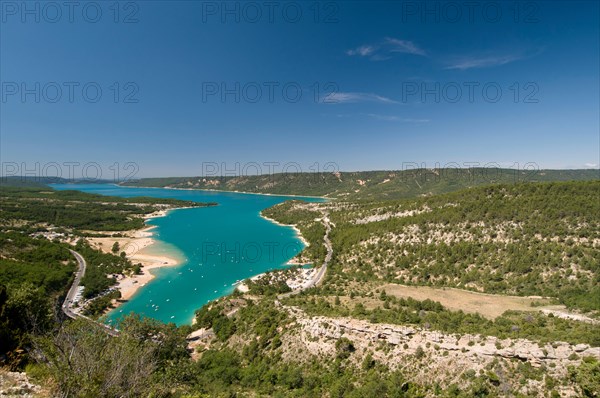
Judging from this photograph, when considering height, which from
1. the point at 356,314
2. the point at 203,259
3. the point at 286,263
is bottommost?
the point at 203,259

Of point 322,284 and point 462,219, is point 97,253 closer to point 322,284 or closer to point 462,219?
point 322,284

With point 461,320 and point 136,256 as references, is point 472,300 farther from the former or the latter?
point 136,256

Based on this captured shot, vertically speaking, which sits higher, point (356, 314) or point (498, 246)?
point (498, 246)

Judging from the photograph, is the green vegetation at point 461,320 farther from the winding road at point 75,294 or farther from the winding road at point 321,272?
the winding road at point 75,294

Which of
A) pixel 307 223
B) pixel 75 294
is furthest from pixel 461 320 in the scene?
pixel 307 223

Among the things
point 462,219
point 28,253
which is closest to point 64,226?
point 28,253

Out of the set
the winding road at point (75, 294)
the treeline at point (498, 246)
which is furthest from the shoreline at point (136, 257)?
the treeline at point (498, 246)

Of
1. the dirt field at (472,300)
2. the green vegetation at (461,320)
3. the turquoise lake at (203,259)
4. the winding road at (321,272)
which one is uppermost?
the green vegetation at (461,320)
